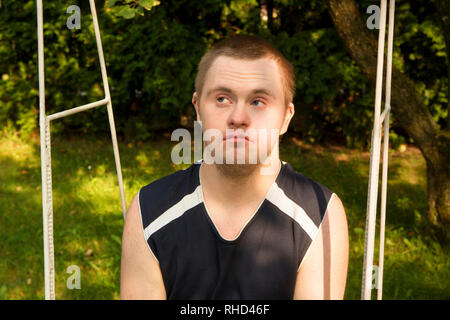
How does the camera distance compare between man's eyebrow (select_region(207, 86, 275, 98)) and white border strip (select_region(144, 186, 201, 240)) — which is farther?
white border strip (select_region(144, 186, 201, 240))

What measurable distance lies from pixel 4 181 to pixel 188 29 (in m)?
2.99

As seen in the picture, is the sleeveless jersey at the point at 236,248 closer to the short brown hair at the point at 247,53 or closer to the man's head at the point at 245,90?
the man's head at the point at 245,90

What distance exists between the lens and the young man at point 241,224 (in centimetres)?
180

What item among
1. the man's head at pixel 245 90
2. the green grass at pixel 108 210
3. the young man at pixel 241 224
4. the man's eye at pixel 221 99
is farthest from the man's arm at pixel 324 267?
the green grass at pixel 108 210

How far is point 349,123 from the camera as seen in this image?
6.35 meters

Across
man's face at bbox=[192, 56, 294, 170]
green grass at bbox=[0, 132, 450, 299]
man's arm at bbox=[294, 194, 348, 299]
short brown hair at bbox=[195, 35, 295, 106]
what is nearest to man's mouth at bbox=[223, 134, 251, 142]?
man's face at bbox=[192, 56, 294, 170]

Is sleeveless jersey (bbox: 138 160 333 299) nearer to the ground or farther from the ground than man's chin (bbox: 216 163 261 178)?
nearer to the ground

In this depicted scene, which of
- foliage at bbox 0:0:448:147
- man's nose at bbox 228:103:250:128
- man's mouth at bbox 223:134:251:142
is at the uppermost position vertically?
foliage at bbox 0:0:448:147

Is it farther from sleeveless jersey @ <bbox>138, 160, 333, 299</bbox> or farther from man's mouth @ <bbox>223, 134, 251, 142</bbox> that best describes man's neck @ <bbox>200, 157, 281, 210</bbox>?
man's mouth @ <bbox>223, 134, 251, 142</bbox>

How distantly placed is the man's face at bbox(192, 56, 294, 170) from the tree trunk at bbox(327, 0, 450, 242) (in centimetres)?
210

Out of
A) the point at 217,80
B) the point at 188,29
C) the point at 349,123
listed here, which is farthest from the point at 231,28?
the point at 217,80

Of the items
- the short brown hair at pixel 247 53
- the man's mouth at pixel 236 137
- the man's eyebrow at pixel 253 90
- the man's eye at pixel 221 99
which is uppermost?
the short brown hair at pixel 247 53

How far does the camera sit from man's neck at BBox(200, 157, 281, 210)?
191 centimetres
